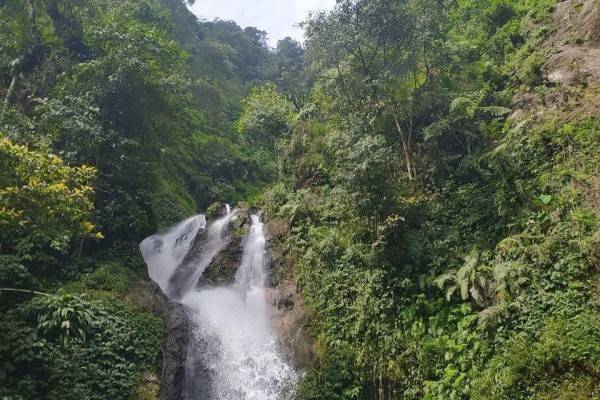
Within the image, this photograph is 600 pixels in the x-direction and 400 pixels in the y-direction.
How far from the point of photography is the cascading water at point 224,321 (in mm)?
11375

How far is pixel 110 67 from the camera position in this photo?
16.8m

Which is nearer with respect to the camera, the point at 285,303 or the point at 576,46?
the point at 285,303

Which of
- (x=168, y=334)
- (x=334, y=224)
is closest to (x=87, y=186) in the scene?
(x=168, y=334)

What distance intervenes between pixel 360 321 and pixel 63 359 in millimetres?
6915

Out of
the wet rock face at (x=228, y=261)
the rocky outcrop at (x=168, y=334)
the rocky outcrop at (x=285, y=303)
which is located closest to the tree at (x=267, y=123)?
the wet rock face at (x=228, y=261)

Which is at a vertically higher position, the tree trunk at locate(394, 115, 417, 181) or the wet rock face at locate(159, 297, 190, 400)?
the tree trunk at locate(394, 115, 417, 181)

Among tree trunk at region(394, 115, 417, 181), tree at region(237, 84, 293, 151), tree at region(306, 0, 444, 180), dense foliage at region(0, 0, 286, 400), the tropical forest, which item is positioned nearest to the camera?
the tropical forest

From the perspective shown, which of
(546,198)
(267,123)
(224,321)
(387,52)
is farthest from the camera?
(267,123)

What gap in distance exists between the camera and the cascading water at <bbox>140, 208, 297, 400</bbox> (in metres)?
11.4

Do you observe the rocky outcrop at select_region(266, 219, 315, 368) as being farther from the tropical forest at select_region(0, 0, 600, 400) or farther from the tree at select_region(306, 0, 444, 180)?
the tree at select_region(306, 0, 444, 180)

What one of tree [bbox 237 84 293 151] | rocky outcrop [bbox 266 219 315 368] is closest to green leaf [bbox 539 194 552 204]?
rocky outcrop [bbox 266 219 315 368]

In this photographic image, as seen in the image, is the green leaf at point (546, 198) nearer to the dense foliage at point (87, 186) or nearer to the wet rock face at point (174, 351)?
the wet rock face at point (174, 351)

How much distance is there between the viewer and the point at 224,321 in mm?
13492

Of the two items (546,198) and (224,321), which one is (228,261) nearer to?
(224,321)
